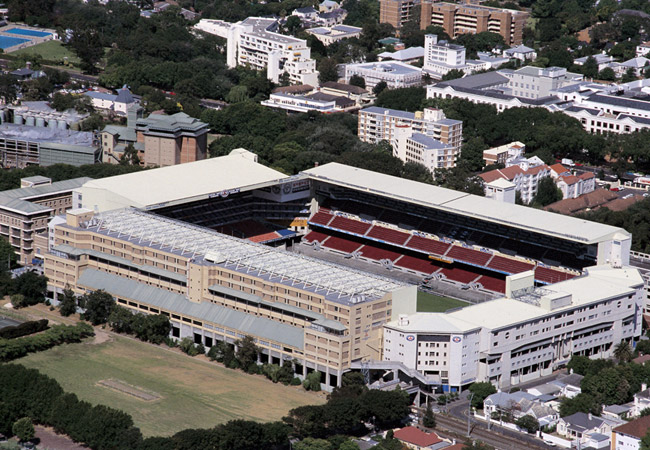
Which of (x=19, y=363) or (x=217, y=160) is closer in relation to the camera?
(x=19, y=363)

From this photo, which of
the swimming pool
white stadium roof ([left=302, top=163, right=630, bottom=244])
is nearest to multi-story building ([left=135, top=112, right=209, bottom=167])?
white stadium roof ([left=302, top=163, right=630, bottom=244])

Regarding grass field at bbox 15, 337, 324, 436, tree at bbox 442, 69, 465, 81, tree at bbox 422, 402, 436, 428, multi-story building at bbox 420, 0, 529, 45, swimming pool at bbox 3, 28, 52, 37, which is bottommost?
grass field at bbox 15, 337, 324, 436

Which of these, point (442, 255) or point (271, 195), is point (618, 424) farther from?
point (271, 195)

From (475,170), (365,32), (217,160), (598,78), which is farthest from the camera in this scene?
(365,32)

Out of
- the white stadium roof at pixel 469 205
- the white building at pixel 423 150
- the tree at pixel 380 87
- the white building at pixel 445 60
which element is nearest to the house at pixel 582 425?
the white stadium roof at pixel 469 205

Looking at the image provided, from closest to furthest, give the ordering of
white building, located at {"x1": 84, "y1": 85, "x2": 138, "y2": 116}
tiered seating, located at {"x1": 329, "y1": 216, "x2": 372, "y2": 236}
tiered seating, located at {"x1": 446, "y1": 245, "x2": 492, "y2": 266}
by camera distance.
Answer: tiered seating, located at {"x1": 446, "y1": 245, "x2": 492, "y2": 266}
tiered seating, located at {"x1": 329, "y1": 216, "x2": 372, "y2": 236}
white building, located at {"x1": 84, "y1": 85, "x2": 138, "y2": 116}

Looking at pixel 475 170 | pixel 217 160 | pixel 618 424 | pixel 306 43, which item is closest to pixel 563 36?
pixel 306 43

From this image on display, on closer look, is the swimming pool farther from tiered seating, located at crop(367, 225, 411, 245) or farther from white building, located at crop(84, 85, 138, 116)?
tiered seating, located at crop(367, 225, 411, 245)
